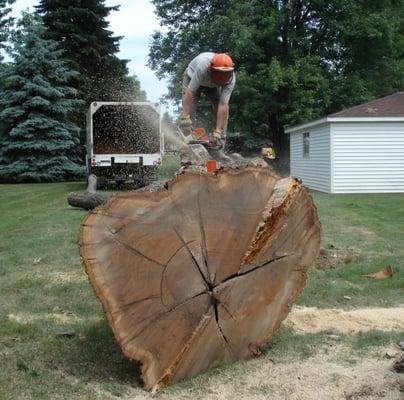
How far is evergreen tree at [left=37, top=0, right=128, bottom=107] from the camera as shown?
2773cm

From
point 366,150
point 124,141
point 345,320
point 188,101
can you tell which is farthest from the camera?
point 124,141

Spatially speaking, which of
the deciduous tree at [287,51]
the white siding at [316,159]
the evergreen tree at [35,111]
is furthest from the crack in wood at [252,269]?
the evergreen tree at [35,111]

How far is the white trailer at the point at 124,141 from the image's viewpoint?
1730 cm

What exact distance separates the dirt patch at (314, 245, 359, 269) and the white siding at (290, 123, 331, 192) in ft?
38.7

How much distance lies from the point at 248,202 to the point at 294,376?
114cm

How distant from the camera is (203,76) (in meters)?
6.48

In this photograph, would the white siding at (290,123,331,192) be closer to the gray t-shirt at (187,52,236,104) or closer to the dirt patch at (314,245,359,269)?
the dirt patch at (314,245,359,269)

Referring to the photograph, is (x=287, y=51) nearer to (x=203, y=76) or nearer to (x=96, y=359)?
(x=203, y=76)

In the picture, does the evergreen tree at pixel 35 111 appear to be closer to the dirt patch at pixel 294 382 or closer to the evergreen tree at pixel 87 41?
the evergreen tree at pixel 87 41

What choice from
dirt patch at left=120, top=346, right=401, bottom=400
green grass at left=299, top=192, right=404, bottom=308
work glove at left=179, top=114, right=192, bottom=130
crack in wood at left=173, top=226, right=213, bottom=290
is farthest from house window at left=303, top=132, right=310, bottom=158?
crack in wood at left=173, top=226, right=213, bottom=290

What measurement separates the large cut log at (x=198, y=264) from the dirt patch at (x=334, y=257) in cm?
259

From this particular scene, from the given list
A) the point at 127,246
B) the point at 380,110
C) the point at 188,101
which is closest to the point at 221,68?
the point at 188,101

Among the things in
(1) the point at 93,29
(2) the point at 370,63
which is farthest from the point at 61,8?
(2) the point at 370,63

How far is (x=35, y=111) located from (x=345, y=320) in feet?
73.9
